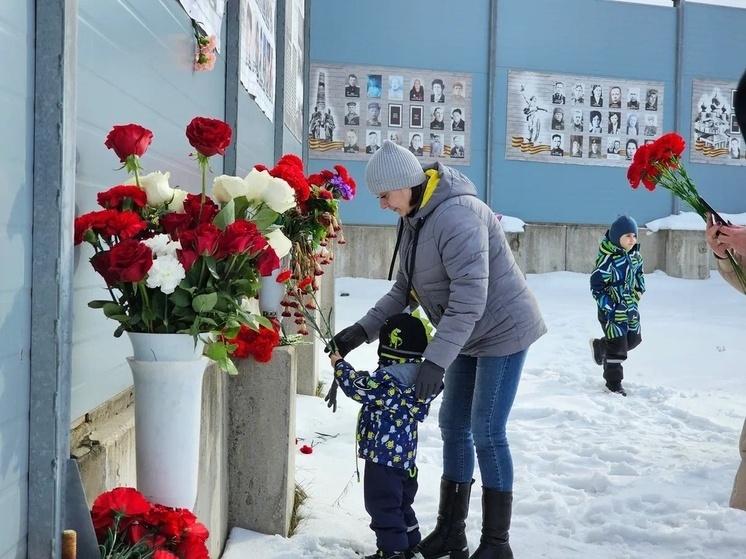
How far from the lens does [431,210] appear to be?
3143mm

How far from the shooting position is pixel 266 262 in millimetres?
1931

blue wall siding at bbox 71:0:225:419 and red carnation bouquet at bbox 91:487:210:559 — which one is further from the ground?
blue wall siding at bbox 71:0:225:419

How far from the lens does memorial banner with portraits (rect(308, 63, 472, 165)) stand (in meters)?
13.5

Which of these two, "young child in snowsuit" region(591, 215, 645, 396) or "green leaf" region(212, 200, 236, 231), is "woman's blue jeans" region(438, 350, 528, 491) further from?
"young child in snowsuit" region(591, 215, 645, 396)

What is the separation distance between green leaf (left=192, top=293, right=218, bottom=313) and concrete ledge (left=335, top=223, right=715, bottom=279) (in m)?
11.6

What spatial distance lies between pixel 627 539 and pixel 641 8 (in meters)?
12.7

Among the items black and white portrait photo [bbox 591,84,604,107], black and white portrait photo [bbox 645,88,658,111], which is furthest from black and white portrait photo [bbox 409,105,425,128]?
black and white portrait photo [bbox 645,88,658,111]

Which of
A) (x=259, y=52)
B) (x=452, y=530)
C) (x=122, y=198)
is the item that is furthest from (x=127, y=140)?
(x=259, y=52)

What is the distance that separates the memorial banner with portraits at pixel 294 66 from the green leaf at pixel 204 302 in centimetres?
475

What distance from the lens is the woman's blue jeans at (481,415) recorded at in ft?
10.4

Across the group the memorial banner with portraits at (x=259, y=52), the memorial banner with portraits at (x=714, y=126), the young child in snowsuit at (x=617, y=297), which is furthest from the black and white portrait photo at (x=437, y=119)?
the memorial banner with portraits at (x=259, y=52)

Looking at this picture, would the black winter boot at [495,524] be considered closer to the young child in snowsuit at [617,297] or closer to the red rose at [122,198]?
the red rose at [122,198]

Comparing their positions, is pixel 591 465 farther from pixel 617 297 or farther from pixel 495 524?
pixel 617 297

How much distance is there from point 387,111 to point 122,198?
12.1 metres
